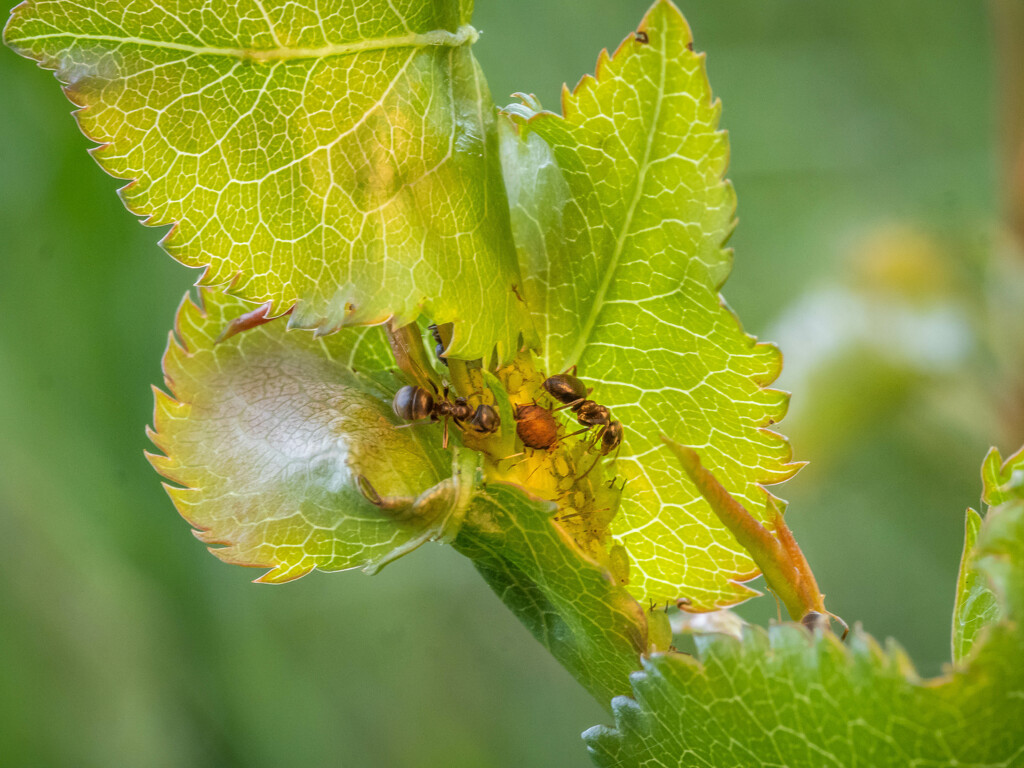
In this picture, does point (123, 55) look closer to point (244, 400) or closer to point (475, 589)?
point (244, 400)

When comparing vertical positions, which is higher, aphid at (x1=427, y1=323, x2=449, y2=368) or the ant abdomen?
aphid at (x1=427, y1=323, x2=449, y2=368)

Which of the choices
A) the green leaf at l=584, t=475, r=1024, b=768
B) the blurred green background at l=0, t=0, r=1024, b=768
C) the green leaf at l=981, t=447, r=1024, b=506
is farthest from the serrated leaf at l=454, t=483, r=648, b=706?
the blurred green background at l=0, t=0, r=1024, b=768

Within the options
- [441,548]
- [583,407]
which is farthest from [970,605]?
[441,548]

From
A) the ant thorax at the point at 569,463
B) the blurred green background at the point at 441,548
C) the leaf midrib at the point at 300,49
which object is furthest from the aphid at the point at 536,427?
the blurred green background at the point at 441,548

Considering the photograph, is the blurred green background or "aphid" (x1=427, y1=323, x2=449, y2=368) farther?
the blurred green background

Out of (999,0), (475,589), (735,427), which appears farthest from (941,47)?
(735,427)

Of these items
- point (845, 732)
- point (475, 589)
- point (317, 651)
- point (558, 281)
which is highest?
point (558, 281)

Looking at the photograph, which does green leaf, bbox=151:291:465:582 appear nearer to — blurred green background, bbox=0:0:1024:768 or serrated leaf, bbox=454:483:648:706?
serrated leaf, bbox=454:483:648:706
